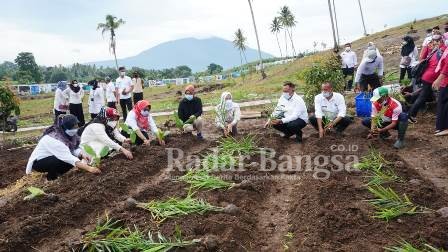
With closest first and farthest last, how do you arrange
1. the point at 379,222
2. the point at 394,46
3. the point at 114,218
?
1. the point at 379,222
2. the point at 114,218
3. the point at 394,46

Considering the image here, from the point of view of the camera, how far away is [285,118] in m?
7.75

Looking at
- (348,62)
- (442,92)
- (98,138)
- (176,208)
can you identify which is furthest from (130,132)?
(348,62)

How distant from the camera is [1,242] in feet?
13.2

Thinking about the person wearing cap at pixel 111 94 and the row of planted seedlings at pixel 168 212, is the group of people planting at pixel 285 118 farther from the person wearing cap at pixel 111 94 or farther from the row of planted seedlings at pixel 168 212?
the row of planted seedlings at pixel 168 212

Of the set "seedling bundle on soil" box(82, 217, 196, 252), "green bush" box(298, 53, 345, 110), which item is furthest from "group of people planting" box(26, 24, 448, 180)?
"seedling bundle on soil" box(82, 217, 196, 252)

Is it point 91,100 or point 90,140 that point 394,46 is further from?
point 90,140

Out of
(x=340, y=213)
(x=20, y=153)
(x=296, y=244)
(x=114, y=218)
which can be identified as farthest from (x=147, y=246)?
(x=20, y=153)

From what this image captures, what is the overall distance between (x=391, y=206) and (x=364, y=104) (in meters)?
4.70

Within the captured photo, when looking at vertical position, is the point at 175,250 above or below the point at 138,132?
below

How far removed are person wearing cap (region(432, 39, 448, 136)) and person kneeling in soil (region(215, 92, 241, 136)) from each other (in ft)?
11.7

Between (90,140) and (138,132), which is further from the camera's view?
(138,132)

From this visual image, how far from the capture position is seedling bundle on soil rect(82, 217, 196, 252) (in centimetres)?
358

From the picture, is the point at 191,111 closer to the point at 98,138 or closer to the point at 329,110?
the point at 98,138

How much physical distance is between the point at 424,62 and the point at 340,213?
16.9 feet
